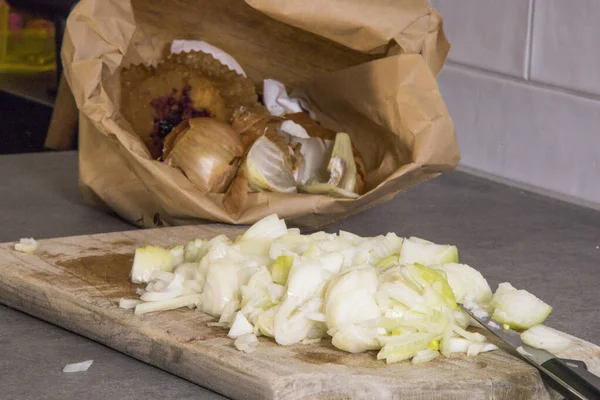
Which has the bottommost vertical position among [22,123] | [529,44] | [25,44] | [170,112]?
[22,123]

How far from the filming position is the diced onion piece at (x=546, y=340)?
784mm

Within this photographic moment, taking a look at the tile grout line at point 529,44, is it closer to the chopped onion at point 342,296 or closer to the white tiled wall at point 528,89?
the white tiled wall at point 528,89

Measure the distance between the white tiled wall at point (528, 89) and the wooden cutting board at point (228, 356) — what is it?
0.68 metres

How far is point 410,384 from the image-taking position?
2.35 feet

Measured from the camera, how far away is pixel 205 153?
45.6 inches

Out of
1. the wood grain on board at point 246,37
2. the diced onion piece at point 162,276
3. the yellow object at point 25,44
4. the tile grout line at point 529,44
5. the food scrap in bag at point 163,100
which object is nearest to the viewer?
the diced onion piece at point 162,276

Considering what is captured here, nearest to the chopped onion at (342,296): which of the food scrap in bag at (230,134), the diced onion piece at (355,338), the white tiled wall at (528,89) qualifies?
the diced onion piece at (355,338)

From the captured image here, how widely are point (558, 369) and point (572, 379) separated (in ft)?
0.06

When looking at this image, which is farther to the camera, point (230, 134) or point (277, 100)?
point (277, 100)

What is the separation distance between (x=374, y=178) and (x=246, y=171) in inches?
7.0

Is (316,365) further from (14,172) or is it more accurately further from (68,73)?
(14,172)

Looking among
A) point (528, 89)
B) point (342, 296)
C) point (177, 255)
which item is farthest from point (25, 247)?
point (528, 89)

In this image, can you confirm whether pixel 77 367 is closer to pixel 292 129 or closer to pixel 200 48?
pixel 292 129

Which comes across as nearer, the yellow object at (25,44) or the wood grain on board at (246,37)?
the wood grain on board at (246,37)
